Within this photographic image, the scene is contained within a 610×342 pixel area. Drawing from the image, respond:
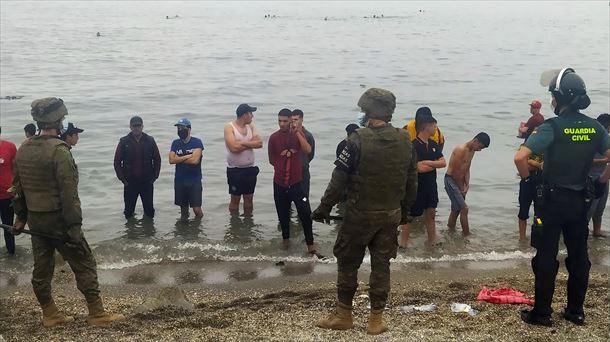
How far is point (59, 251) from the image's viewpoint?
6.10m

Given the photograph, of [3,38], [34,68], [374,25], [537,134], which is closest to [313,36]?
[374,25]

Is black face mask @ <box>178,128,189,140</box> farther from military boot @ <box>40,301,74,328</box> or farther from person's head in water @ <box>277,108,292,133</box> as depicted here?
military boot @ <box>40,301,74,328</box>

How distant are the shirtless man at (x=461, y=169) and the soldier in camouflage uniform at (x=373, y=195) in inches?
151

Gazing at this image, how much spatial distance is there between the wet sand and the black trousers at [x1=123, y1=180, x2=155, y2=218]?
6.93ft

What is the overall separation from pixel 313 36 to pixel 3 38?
26762 mm

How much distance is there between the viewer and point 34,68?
1401 inches

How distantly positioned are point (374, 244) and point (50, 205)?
2936mm

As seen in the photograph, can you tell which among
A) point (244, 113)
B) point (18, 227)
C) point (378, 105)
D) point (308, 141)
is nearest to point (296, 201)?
point (308, 141)

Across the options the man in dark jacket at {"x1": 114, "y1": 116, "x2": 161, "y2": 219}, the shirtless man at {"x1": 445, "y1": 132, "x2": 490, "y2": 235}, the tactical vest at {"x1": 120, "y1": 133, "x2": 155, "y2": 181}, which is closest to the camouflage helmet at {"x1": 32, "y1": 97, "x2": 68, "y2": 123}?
the man in dark jacket at {"x1": 114, "y1": 116, "x2": 161, "y2": 219}

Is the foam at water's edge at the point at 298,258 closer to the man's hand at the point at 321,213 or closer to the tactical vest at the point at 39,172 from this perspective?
the tactical vest at the point at 39,172

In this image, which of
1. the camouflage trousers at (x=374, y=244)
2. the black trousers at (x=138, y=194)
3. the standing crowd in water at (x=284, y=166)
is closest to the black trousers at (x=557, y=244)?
the camouflage trousers at (x=374, y=244)

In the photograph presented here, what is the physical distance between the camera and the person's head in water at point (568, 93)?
545cm

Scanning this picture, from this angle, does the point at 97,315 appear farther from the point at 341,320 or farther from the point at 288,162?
the point at 288,162

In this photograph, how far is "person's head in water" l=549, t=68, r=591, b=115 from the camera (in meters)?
5.45
